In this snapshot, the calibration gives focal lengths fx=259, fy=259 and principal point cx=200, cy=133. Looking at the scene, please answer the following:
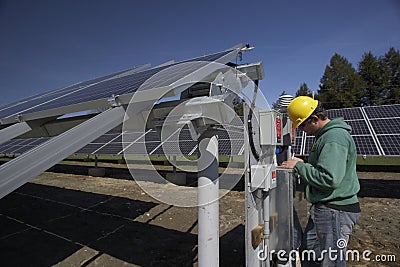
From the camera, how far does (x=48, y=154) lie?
1484 mm

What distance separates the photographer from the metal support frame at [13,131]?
8.60 ft

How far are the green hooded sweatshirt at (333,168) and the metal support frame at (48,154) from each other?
1.64 meters

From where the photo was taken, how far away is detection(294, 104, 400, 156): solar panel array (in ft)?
22.2

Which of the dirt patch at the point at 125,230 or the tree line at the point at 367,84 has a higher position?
the tree line at the point at 367,84

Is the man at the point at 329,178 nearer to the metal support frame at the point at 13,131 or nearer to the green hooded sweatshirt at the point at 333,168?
the green hooded sweatshirt at the point at 333,168

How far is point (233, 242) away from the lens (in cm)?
424

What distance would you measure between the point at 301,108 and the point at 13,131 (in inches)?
120

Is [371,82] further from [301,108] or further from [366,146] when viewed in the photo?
[301,108]

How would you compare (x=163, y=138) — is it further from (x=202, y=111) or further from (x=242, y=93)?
(x=242, y=93)

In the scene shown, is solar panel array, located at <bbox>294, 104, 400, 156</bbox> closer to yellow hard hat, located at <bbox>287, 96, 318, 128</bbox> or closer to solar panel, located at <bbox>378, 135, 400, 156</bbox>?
solar panel, located at <bbox>378, 135, 400, 156</bbox>

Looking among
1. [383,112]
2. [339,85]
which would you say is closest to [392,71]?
[339,85]

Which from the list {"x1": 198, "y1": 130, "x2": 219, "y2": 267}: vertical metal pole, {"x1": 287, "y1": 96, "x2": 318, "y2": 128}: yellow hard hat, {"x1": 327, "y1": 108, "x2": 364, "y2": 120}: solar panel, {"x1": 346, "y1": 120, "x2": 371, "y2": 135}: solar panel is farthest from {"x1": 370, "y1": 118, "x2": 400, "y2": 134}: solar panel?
{"x1": 198, "y1": 130, "x2": 219, "y2": 267}: vertical metal pole

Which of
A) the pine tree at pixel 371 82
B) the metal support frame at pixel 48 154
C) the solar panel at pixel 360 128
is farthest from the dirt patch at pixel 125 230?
the pine tree at pixel 371 82

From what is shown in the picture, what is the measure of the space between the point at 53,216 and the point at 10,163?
546 cm
